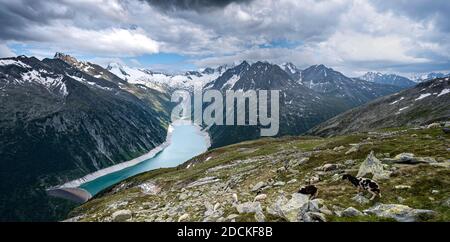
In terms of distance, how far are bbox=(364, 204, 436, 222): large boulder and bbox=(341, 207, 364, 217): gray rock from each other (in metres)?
0.56

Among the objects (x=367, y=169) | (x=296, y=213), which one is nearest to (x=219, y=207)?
(x=296, y=213)

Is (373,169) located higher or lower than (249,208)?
higher

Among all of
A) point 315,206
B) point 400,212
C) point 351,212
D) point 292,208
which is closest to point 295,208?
point 292,208

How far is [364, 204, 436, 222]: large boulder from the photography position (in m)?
18.9

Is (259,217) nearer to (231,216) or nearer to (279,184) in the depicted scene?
(231,216)

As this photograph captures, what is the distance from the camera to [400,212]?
1975 cm

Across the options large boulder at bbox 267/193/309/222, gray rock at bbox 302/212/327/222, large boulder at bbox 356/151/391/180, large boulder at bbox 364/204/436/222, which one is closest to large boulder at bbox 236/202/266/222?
large boulder at bbox 267/193/309/222

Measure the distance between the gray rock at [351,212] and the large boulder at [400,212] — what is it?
0.56 metres

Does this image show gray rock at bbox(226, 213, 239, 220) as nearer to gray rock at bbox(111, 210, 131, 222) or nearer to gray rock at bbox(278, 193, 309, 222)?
gray rock at bbox(278, 193, 309, 222)

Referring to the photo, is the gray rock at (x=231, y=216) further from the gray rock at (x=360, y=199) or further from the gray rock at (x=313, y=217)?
the gray rock at (x=360, y=199)

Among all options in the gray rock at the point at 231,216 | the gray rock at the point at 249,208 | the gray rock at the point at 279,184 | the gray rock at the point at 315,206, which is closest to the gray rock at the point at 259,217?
the gray rock at the point at 249,208

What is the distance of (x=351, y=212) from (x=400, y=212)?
2538mm

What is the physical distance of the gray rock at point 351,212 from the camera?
2073cm
